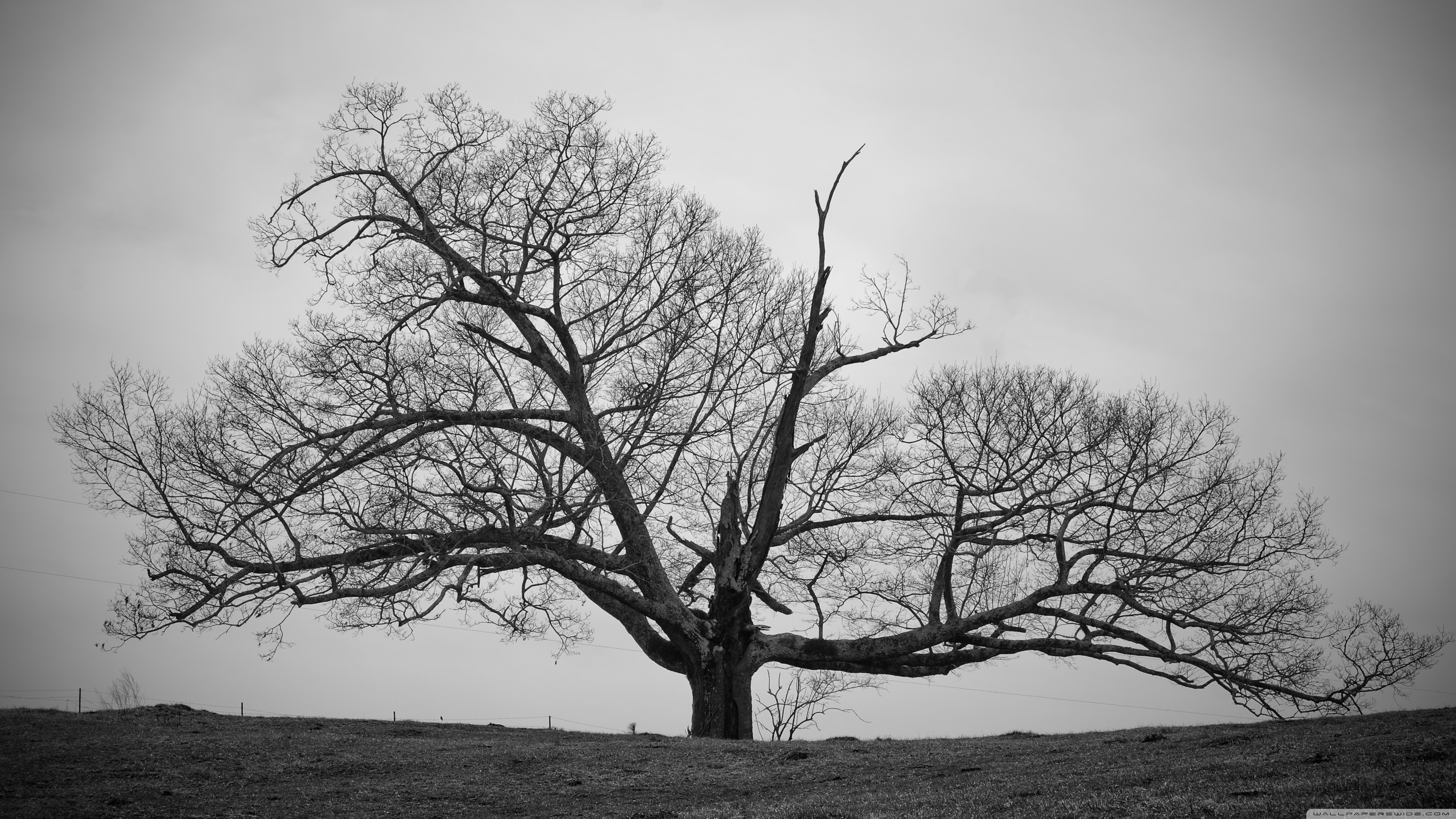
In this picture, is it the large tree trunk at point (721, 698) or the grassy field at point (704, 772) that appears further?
the large tree trunk at point (721, 698)

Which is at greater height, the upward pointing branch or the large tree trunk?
the upward pointing branch

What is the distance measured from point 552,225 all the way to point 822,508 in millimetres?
9070

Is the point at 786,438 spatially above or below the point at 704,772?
above

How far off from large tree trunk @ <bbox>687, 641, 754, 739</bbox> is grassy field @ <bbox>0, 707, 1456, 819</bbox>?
126 inches

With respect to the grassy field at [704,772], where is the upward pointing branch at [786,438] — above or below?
above

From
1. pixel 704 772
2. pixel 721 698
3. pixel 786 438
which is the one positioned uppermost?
pixel 786 438

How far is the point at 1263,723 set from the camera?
17.1m

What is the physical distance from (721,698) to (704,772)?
22.5 feet

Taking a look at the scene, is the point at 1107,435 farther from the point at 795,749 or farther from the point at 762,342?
the point at 795,749

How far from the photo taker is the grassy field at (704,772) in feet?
35.9

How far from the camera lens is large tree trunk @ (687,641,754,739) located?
22.2 meters

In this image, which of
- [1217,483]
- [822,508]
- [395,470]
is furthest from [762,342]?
[1217,483]

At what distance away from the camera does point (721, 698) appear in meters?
22.2

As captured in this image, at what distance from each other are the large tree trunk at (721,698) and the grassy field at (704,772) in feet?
10.5
